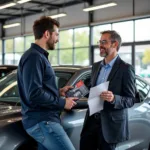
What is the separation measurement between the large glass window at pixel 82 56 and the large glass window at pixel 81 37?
0.28 meters

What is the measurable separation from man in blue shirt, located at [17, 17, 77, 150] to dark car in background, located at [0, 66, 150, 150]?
282mm

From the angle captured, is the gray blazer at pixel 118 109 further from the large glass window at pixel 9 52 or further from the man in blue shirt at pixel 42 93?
the large glass window at pixel 9 52

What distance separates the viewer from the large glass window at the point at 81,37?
16.4m

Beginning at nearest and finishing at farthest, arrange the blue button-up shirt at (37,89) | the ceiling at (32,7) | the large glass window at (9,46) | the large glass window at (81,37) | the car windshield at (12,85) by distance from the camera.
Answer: the blue button-up shirt at (37,89)
the car windshield at (12,85)
the large glass window at (81,37)
the ceiling at (32,7)
the large glass window at (9,46)

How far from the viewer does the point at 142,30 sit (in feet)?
44.5

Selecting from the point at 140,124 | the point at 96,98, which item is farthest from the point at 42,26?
the point at 140,124

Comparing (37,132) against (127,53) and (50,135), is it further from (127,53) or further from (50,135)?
(127,53)

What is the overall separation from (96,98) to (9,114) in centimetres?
82

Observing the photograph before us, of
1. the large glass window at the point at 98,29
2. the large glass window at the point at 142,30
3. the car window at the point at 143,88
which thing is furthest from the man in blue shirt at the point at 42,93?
the large glass window at the point at 98,29

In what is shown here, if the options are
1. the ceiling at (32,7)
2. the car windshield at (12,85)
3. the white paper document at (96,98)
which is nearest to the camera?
the white paper document at (96,98)

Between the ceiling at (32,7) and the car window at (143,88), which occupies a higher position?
the ceiling at (32,7)

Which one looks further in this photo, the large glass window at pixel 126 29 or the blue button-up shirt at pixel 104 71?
the large glass window at pixel 126 29

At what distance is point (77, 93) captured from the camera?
260 cm

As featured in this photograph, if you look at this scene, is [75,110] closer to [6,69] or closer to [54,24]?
[54,24]
